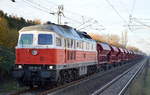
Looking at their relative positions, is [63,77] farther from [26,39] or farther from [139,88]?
→ [139,88]

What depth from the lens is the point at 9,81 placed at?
22.8 m

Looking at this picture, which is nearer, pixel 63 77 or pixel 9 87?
pixel 9 87

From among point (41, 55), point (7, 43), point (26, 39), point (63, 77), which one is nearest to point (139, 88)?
point (63, 77)

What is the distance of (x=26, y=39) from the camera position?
63.9ft

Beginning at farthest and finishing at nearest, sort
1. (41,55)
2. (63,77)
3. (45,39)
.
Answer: (63,77), (45,39), (41,55)

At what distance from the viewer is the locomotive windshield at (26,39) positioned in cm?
1934

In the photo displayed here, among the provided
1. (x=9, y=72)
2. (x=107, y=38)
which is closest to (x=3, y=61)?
(x=9, y=72)

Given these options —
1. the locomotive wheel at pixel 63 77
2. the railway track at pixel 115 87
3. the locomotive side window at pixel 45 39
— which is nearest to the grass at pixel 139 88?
the railway track at pixel 115 87

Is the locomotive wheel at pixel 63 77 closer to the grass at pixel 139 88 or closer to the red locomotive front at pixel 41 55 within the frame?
the red locomotive front at pixel 41 55

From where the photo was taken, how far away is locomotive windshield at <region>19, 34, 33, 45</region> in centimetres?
1934

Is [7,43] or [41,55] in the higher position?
[7,43]

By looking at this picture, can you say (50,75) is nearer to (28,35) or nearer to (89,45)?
(28,35)

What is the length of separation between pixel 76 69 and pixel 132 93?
6.36 m

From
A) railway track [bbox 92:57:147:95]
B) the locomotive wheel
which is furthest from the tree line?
railway track [bbox 92:57:147:95]
